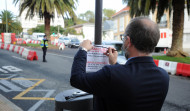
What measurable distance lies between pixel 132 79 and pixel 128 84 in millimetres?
46

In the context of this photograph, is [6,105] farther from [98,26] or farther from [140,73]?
[140,73]

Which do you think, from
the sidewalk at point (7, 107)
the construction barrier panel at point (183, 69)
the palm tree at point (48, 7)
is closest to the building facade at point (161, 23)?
the palm tree at point (48, 7)

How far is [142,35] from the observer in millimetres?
1368

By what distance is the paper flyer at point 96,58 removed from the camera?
191cm

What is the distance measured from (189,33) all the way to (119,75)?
30091 mm

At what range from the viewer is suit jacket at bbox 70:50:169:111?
1309mm

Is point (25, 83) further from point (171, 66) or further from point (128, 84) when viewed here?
point (171, 66)

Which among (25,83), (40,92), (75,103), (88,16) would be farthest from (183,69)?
(88,16)

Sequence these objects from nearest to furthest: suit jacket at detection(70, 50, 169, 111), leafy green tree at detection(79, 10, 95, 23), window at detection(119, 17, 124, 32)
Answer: suit jacket at detection(70, 50, 169, 111)
window at detection(119, 17, 124, 32)
leafy green tree at detection(79, 10, 95, 23)

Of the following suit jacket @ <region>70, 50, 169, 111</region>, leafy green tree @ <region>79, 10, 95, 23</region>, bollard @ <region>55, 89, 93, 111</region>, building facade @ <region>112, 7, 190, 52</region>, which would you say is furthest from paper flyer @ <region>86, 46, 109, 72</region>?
leafy green tree @ <region>79, 10, 95, 23</region>

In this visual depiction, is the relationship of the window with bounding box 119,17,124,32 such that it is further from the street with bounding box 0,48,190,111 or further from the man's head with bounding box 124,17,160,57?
the man's head with bounding box 124,17,160,57

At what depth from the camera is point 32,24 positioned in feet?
300

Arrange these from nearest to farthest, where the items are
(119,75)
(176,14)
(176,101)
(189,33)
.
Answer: (119,75) < (176,101) < (176,14) < (189,33)

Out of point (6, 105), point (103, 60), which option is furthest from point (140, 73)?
point (6, 105)
